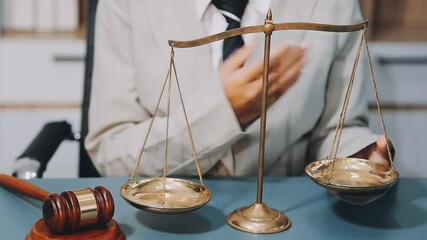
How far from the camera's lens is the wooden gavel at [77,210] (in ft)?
2.79

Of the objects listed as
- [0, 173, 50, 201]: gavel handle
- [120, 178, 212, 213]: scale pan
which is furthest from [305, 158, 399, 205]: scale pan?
[0, 173, 50, 201]: gavel handle

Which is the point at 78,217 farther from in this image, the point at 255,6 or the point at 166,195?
the point at 255,6

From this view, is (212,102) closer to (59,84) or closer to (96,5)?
(96,5)

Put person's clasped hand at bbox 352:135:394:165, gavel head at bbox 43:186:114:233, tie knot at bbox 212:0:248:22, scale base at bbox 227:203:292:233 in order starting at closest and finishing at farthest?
1. gavel head at bbox 43:186:114:233
2. scale base at bbox 227:203:292:233
3. person's clasped hand at bbox 352:135:394:165
4. tie knot at bbox 212:0:248:22

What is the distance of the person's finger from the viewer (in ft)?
4.03

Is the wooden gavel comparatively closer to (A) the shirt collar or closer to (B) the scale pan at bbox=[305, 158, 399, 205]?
(B) the scale pan at bbox=[305, 158, 399, 205]

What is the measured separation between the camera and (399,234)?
3.15 ft

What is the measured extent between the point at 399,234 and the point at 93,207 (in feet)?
1.50

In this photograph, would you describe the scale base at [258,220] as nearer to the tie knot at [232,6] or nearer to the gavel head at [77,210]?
the gavel head at [77,210]

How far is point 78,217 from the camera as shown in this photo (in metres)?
0.86

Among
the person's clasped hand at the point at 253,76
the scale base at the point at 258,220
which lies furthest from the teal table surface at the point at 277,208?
the person's clasped hand at the point at 253,76

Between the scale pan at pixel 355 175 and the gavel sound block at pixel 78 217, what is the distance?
31 cm

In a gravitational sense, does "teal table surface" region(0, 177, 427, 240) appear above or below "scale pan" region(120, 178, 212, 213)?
below

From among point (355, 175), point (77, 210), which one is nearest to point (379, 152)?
point (355, 175)
